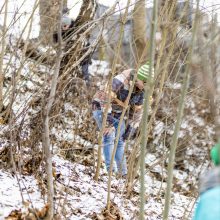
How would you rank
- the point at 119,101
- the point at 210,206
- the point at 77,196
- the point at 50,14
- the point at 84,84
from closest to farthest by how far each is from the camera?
the point at 210,206 → the point at 77,196 → the point at 119,101 → the point at 84,84 → the point at 50,14

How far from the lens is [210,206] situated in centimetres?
Answer: 146

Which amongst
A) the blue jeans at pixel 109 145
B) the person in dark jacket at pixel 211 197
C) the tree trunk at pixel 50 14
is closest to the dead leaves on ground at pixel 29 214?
the person in dark jacket at pixel 211 197

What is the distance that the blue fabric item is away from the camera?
4.71 ft

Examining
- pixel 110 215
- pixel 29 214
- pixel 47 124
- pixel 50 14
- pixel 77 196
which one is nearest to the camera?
pixel 47 124

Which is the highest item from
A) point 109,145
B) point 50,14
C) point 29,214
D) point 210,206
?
point 50,14

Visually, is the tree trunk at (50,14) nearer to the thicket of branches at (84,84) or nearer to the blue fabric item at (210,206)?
the thicket of branches at (84,84)


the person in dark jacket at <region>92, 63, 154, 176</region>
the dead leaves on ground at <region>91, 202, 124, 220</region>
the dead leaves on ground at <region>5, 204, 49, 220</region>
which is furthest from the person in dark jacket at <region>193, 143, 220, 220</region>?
the person in dark jacket at <region>92, 63, 154, 176</region>

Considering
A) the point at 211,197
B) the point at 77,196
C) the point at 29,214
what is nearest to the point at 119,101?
the point at 77,196

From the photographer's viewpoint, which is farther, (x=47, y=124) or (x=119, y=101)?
(x=119, y=101)

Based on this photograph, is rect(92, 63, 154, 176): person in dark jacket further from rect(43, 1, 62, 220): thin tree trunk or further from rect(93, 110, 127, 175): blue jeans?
rect(43, 1, 62, 220): thin tree trunk

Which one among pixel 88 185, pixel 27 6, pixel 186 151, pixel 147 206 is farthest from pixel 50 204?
pixel 186 151

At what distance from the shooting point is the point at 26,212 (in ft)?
10.2

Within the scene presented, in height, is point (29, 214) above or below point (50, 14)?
below

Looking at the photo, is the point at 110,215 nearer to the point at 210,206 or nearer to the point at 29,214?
the point at 29,214
